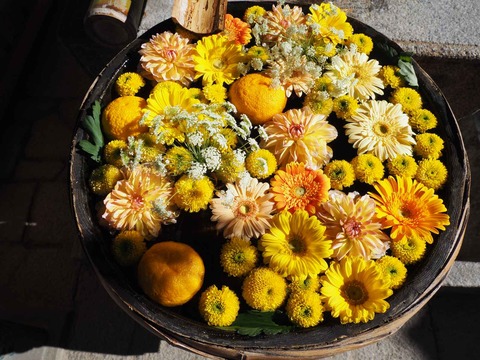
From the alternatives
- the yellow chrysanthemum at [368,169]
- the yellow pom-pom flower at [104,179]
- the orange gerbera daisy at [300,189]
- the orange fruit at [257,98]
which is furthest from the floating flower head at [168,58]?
the yellow chrysanthemum at [368,169]

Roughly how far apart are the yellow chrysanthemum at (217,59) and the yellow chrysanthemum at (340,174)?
1.20 ft

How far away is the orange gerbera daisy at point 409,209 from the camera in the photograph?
3.56 ft

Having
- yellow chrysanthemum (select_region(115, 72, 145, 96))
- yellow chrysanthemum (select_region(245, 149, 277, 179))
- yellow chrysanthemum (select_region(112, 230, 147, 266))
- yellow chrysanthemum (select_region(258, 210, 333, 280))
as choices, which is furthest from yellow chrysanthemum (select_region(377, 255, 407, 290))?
yellow chrysanthemum (select_region(115, 72, 145, 96))

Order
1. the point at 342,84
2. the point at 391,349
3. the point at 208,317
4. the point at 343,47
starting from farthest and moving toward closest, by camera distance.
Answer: the point at 391,349
the point at 343,47
the point at 342,84
the point at 208,317

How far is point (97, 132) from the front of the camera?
1213 mm

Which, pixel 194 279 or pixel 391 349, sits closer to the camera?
pixel 194 279

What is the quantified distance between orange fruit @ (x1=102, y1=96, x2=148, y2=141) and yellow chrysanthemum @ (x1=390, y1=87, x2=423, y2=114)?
688mm

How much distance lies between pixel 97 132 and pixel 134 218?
0.89 feet

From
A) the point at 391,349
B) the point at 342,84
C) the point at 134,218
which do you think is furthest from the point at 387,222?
the point at 391,349

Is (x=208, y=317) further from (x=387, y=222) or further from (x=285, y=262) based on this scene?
(x=387, y=222)

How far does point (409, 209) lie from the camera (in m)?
1.11

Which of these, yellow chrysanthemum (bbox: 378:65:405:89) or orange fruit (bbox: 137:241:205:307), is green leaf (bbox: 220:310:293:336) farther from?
yellow chrysanthemum (bbox: 378:65:405:89)

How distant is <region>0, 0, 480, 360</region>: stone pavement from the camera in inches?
72.9

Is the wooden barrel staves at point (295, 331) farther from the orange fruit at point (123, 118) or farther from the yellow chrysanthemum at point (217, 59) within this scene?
the yellow chrysanthemum at point (217, 59)
